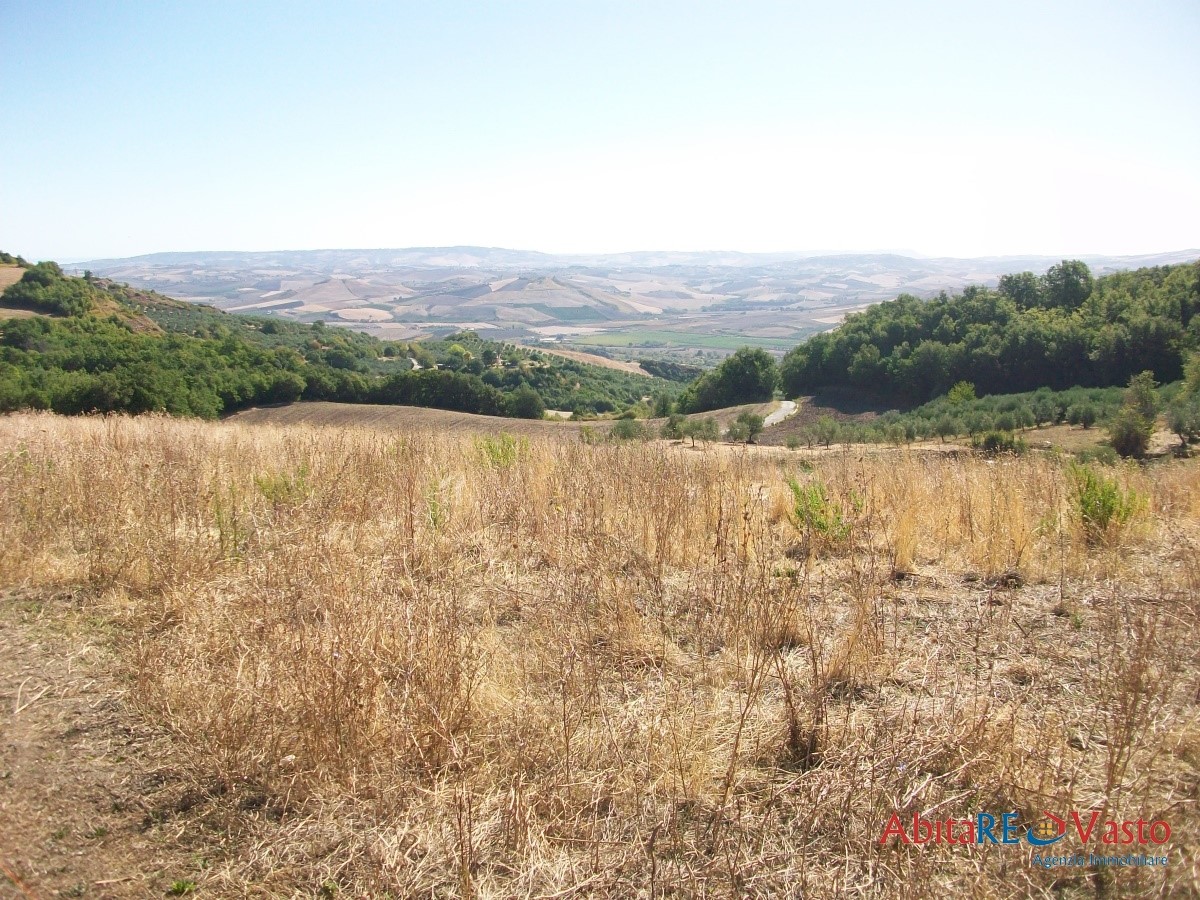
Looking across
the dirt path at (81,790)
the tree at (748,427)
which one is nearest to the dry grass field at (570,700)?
the dirt path at (81,790)

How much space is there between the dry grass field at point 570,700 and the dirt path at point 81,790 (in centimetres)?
1

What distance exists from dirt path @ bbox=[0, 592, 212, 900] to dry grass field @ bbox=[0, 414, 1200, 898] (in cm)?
1

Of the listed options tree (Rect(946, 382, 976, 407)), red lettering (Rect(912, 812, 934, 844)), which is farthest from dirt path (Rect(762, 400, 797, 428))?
red lettering (Rect(912, 812, 934, 844))

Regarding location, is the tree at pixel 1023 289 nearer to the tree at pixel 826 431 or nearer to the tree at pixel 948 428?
the tree at pixel 948 428

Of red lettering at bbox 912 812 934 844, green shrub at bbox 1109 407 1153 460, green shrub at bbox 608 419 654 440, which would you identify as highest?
red lettering at bbox 912 812 934 844

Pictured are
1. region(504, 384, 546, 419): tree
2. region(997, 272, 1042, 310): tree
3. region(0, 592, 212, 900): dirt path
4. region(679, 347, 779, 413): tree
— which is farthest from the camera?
region(997, 272, 1042, 310): tree

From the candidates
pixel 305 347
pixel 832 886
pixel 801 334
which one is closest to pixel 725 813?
pixel 832 886

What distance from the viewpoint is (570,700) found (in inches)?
112

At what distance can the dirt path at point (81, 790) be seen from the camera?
80.3 inches

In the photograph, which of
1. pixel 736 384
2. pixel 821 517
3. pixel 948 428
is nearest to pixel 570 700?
pixel 821 517

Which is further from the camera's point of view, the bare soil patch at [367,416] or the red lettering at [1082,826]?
the bare soil patch at [367,416]

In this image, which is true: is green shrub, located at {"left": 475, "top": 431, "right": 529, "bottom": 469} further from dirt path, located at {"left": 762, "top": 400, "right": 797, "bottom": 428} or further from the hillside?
dirt path, located at {"left": 762, "top": 400, "right": 797, "bottom": 428}

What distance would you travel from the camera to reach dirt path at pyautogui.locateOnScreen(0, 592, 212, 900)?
2.04m

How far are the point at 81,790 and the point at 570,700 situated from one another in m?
1.81
